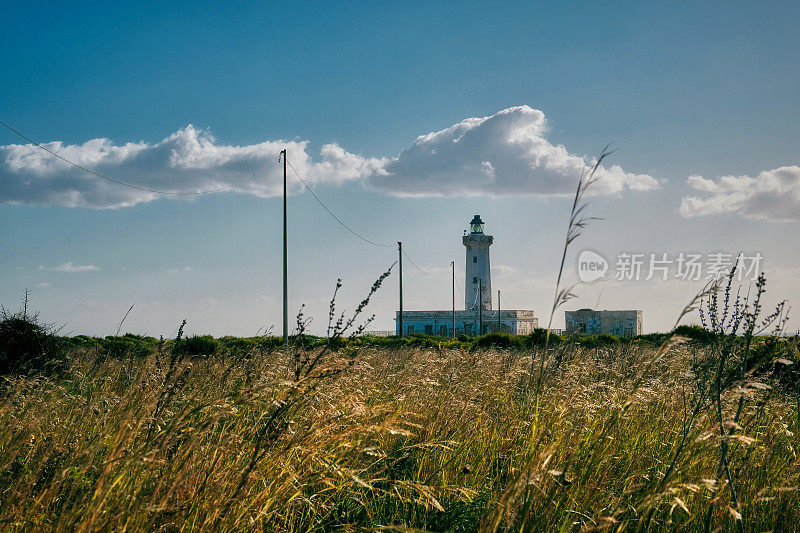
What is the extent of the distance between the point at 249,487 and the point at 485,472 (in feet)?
5.10

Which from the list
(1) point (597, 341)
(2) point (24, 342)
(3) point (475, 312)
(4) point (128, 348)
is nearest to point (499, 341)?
(1) point (597, 341)

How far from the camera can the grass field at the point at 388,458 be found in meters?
2.18

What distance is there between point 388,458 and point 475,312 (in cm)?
5749

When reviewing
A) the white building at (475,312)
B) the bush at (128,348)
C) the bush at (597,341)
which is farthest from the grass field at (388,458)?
the white building at (475,312)

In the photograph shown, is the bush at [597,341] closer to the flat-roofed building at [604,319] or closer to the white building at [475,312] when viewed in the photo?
the flat-roofed building at [604,319]

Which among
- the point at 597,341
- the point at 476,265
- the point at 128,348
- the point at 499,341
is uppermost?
the point at 476,265

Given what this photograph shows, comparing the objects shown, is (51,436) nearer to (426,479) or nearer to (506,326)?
(426,479)

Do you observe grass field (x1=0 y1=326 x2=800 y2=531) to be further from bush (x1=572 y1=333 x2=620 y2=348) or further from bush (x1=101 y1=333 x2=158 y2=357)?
bush (x1=572 y1=333 x2=620 y2=348)

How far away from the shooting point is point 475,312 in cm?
6047

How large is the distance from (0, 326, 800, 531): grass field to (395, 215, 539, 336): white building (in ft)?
186

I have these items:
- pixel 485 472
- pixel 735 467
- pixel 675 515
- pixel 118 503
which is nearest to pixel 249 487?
pixel 118 503

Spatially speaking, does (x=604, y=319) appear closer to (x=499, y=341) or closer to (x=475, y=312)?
(x=475, y=312)

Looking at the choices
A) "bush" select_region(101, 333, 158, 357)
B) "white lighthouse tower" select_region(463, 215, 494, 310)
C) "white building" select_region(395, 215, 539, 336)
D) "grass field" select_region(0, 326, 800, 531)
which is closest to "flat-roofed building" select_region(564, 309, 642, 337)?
"white building" select_region(395, 215, 539, 336)

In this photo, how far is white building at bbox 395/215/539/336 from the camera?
62281 mm
